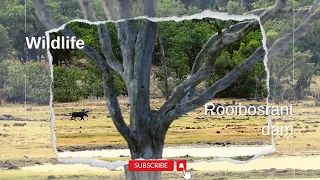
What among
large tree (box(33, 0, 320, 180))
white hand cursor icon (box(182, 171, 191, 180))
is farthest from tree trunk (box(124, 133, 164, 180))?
white hand cursor icon (box(182, 171, 191, 180))

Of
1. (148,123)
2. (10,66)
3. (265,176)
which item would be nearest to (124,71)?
(148,123)

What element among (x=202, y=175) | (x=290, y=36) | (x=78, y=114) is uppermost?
(x=290, y=36)

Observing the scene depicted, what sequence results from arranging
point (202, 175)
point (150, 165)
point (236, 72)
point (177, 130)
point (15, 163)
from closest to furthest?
point (236, 72), point (150, 165), point (177, 130), point (202, 175), point (15, 163)

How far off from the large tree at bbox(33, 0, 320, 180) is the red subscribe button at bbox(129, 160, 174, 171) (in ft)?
0.14

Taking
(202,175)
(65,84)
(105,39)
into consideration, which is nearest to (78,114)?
(65,84)

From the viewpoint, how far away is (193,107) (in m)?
6.23

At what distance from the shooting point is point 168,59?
6.47 m

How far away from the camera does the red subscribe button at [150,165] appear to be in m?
6.33

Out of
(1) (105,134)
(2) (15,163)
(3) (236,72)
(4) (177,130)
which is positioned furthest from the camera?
(2) (15,163)

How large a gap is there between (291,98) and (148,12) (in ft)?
3.91

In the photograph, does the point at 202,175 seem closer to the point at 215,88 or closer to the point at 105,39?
the point at 215,88

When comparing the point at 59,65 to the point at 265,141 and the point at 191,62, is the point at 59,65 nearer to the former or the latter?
the point at 191,62

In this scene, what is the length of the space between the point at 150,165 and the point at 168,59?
2.44 ft

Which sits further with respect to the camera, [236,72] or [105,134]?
[105,134]
